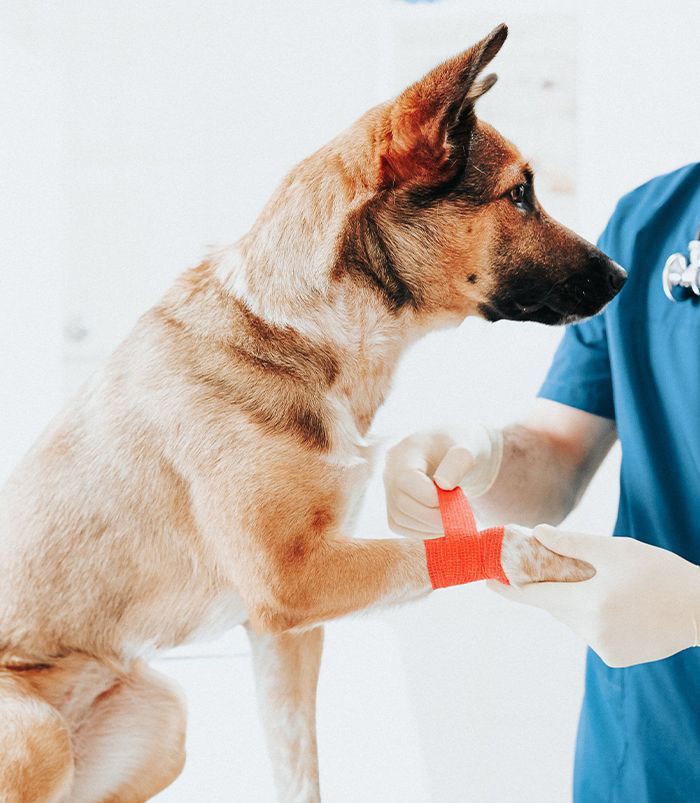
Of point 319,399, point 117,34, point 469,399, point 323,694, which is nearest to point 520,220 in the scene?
point 319,399

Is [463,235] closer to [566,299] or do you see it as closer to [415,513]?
[566,299]

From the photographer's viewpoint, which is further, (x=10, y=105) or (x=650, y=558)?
(x=10, y=105)

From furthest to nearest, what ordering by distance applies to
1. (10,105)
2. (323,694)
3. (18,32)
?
(18,32) → (10,105) → (323,694)

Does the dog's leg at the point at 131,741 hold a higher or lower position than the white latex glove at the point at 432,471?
lower

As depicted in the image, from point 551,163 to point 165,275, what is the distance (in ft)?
3.68

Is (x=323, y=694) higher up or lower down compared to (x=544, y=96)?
lower down

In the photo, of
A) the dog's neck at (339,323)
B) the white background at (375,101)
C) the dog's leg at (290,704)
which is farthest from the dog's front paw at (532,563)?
the white background at (375,101)

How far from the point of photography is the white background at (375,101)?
190cm

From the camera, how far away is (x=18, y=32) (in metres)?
1.85

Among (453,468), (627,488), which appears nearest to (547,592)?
(453,468)

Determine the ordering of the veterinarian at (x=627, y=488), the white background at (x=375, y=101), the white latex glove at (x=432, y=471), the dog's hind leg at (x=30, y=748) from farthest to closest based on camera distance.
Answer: the white background at (x=375, y=101)
the white latex glove at (x=432, y=471)
the veterinarian at (x=627, y=488)
the dog's hind leg at (x=30, y=748)

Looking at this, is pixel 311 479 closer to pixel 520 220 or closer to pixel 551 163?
pixel 520 220

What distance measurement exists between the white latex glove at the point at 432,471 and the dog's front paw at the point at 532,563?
0.47 feet

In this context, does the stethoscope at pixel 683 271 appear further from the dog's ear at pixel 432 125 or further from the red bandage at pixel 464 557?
the red bandage at pixel 464 557
